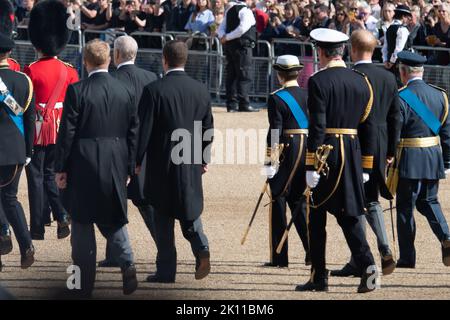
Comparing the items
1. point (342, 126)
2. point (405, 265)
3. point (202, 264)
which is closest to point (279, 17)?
point (405, 265)

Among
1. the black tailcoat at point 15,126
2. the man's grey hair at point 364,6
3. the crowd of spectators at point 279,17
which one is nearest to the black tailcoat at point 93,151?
the black tailcoat at point 15,126

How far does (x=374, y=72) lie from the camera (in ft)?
31.8

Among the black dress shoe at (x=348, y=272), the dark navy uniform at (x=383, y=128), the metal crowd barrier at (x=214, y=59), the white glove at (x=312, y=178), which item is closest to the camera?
the white glove at (x=312, y=178)

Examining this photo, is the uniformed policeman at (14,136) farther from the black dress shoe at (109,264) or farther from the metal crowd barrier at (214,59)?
the metal crowd barrier at (214,59)

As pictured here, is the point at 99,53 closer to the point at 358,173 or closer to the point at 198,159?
the point at 198,159

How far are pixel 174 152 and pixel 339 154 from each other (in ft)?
4.02

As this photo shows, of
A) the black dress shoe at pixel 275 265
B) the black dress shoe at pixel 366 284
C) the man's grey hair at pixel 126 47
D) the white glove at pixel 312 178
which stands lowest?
the black dress shoe at pixel 275 265

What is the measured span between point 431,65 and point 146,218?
Result: 29.3 ft

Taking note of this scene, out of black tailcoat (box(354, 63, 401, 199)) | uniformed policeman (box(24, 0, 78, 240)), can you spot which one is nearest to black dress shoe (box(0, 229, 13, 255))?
uniformed policeman (box(24, 0, 78, 240))

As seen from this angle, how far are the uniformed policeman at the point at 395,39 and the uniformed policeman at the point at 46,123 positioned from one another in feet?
21.0

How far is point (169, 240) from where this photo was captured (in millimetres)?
9719

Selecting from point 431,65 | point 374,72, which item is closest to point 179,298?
point 374,72

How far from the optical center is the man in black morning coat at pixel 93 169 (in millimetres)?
9109

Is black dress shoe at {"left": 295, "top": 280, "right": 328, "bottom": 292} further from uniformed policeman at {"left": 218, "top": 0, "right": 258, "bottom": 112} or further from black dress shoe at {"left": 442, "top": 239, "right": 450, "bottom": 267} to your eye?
uniformed policeman at {"left": 218, "top": 0, "right": 258, "bottom": 112}
